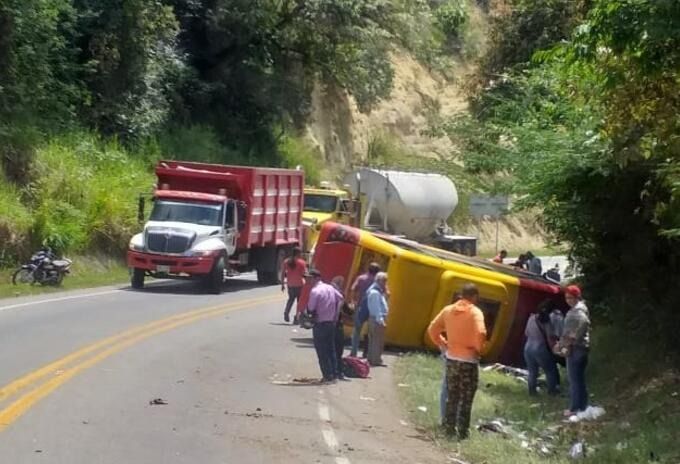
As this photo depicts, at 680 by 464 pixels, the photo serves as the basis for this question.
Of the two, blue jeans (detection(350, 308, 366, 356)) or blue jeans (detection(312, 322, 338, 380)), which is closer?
blue jeans (detection(312, 322, 338, 380))

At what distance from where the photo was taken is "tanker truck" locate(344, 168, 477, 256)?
42.9 meters

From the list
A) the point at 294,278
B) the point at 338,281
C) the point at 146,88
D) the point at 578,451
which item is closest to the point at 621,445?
the point at 578,451

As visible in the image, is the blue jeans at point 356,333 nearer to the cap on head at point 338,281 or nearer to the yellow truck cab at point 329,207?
the cap on head at point 338,281

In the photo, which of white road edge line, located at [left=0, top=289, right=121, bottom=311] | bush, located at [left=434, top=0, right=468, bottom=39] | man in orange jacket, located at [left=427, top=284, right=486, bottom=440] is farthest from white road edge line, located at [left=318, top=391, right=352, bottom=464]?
bush, located at [left=434, top=0, right=468, bottom=39]

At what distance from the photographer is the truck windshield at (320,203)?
133 ft

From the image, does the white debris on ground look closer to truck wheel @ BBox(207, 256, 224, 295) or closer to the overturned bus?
the overturned bus

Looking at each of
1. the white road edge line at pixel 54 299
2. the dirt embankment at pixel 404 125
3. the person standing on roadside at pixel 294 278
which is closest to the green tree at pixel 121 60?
the white road edge line at pixel 54 299

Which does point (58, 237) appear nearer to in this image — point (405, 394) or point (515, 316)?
point (515, 316)

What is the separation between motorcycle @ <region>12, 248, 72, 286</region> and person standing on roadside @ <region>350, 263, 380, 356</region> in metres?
11.5

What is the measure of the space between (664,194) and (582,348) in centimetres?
253

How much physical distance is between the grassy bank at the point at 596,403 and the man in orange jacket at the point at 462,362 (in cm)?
22

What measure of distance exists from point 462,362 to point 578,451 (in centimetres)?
149

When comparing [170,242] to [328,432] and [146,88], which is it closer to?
[146,88]

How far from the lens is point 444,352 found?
46.7 ft
